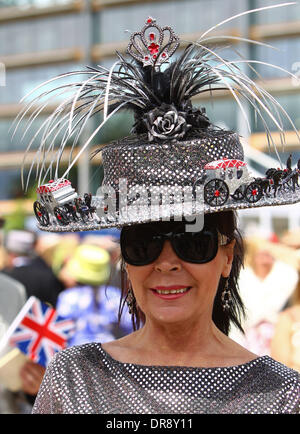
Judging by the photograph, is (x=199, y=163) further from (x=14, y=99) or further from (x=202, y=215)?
Answer: (x=14, y=99)

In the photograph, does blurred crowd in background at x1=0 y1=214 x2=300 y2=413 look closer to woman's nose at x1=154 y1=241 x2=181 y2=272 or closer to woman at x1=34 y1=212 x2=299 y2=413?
woman at x1=34 y1=212 x2=299 y2=413

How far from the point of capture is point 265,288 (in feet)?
13.7

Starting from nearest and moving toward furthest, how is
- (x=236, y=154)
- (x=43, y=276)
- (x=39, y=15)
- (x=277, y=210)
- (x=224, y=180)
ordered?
(x=224, y=180) → (x=236, y=154) → (x=43, y=276) → (x=277, y=210) → (x=39, y=15)

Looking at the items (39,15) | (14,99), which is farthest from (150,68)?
(39,15)

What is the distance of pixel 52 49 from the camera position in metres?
10.7

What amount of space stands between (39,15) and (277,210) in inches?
295

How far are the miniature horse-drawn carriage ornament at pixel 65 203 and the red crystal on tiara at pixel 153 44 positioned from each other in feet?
1.40

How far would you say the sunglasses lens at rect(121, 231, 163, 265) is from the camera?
1.69 m

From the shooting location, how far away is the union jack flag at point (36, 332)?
3.55 metres

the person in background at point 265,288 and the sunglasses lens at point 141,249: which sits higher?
the sunglasses lens at point 141,249

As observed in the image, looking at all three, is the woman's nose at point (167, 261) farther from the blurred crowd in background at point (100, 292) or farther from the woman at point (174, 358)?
the blurred crowd in background at point (100, 292)

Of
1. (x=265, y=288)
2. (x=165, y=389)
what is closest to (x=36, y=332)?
(x=265, y=288)

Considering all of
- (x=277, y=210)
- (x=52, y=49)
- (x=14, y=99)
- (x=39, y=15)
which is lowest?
(x=277, y=210)

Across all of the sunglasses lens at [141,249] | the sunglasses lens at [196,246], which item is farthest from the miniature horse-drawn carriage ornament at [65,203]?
the sunglasses lens at [196,246]
